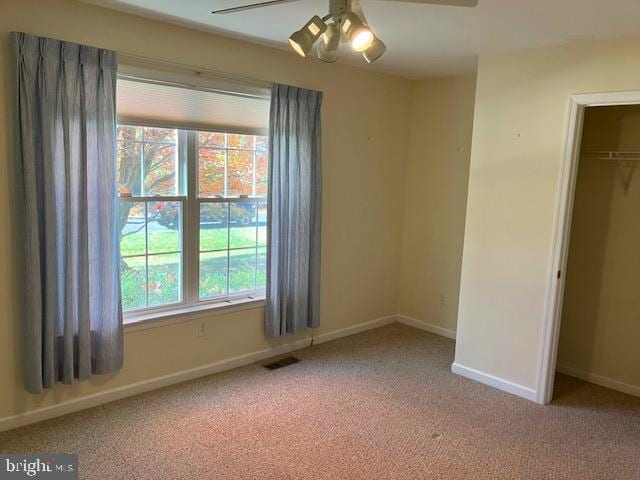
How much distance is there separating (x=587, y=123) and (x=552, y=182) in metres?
0.84

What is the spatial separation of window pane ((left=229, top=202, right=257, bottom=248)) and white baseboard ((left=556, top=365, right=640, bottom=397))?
271 cm

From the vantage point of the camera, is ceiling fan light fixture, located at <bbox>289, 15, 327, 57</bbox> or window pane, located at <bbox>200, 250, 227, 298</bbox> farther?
window pane, located at <bbox>200, 250, 227, 298</bbox>

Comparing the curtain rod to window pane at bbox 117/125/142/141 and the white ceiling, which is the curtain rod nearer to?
the white ceiling

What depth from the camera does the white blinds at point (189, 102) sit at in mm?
3098

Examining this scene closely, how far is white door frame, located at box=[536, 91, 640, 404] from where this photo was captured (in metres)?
3.12

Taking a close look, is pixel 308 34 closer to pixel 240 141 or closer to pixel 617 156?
pixel 240 141

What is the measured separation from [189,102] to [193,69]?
8.5 inches

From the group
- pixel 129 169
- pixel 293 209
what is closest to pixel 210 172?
pixel 129 169

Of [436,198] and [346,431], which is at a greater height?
[436,198]

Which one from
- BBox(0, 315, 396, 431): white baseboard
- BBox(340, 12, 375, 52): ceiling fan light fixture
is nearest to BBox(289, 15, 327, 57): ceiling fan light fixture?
BBox(340, 12, 375, 52): ceiling fan light fixture

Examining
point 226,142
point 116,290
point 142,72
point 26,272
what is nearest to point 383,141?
point 226,142

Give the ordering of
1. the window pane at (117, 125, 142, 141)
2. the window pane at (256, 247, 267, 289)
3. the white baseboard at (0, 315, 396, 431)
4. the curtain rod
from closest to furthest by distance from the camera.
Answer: the white baseboard at (0, 315, 396, 431) < the curtain rod < the window pane at (117, 125, 142, 141) < the window pane at (256, 247, 267, 289)

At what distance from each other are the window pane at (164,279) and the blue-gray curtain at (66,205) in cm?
36

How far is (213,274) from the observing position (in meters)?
3.76
